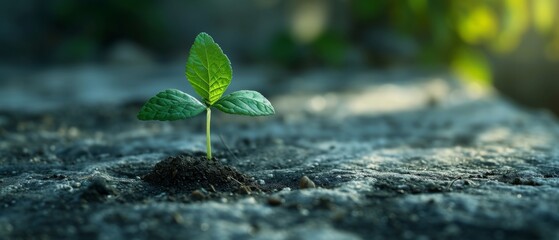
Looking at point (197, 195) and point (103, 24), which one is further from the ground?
point (103, 24)

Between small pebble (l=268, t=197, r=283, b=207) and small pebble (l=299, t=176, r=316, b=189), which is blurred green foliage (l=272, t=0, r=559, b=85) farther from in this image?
small pebble (l=268, t=197, r=283, b=207)

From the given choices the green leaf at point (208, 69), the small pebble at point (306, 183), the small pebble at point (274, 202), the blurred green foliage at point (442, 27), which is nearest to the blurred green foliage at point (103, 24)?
the blurred green foliage at point (442, 27)

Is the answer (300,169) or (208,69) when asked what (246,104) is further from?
(300,169)

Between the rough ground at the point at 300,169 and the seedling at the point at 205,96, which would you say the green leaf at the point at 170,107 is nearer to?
the seedling at the point at 205,96

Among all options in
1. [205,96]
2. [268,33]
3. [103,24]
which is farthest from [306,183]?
[103,24]

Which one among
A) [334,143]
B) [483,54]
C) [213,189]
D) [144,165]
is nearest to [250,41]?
[483,54]

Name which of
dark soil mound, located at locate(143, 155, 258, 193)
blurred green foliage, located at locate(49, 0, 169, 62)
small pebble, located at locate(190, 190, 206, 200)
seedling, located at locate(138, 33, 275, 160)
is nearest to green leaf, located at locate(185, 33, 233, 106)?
seedling, located at locate(138, 33, 275, 160)
